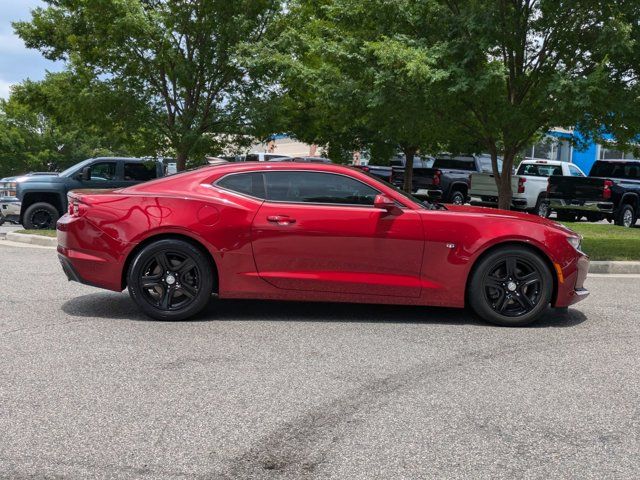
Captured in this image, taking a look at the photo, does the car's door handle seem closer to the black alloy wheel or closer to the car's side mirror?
the car's side mirror

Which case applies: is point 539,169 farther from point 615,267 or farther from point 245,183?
point 245,183

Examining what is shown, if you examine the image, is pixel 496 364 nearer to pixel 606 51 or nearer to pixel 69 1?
pixel 606 51

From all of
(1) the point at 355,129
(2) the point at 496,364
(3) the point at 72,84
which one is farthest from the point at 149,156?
(2) the point at 496,364

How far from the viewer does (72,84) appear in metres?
18.2

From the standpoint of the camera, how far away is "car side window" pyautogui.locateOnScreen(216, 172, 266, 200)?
706 centimetres

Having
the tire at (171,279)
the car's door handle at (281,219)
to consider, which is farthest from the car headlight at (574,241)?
the tire at (171,279)

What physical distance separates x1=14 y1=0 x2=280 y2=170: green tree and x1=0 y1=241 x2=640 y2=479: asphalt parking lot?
10.5 m

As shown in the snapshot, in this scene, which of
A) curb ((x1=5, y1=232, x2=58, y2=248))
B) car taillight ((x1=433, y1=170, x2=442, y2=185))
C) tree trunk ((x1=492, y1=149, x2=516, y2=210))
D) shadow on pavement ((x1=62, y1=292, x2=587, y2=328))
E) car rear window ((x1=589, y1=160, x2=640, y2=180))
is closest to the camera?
shadow on pavement ((x1=62, y1=292, x2=587, y2=328))

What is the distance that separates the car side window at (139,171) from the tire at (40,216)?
1.74 metres

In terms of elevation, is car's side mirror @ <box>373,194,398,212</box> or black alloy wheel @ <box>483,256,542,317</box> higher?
car's side mirror @ <box>373,194,398,212</box>

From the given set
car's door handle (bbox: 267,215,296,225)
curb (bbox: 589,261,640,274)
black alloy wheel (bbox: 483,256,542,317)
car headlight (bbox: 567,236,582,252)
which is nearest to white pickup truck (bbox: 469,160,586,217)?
curb (bbox: 589,261,640,274)

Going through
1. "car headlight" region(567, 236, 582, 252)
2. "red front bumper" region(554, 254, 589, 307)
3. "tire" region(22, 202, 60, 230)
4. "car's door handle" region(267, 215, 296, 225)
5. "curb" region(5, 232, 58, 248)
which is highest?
"car's door handle" region(267, 215, 296, 225)

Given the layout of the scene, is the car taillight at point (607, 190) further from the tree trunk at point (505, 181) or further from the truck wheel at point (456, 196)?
the truck wheel at point (456, 196)

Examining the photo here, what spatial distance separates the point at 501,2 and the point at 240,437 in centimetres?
1100
